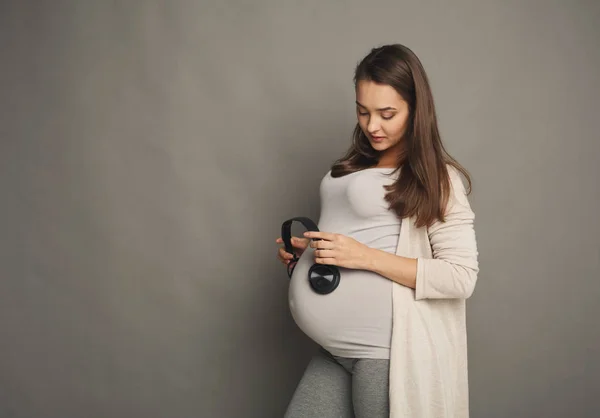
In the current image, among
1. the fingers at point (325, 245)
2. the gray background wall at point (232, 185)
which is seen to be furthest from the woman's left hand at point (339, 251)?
the gray background wall at point (232, 185)

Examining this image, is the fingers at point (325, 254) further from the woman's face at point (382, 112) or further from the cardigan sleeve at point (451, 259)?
the woman's face at point (382, 112)

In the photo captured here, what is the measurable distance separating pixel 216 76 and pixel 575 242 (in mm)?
1499

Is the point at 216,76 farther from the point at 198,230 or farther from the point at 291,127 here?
the point at 198,230

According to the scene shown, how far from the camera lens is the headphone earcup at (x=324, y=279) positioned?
1.28 meters

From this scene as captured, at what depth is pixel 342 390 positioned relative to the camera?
1.43 meters

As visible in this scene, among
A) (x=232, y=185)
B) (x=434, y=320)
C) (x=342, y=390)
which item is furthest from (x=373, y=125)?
(x=232, y=185)

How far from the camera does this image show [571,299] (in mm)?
2082

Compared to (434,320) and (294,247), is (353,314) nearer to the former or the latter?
(434,320)

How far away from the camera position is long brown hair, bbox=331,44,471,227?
1.30 metres

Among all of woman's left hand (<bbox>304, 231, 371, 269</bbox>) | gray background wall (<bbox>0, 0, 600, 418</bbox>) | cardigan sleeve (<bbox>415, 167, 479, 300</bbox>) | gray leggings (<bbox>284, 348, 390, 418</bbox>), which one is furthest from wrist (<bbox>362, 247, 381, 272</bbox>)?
gray background wall (<bbox>0, 0, 600, 418</bbox>)

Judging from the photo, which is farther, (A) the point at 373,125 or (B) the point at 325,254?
(A) the point at 373,125

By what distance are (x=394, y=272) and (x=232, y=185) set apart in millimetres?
982

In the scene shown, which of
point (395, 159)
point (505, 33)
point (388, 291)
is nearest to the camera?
point (388, 291)

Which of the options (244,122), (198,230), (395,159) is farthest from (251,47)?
(395,159)
